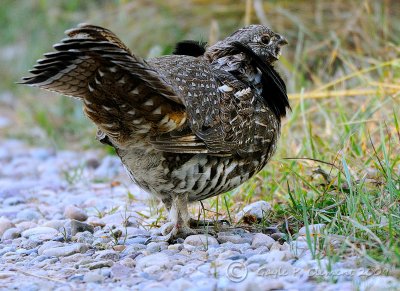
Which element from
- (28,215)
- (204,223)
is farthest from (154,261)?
(28,215)

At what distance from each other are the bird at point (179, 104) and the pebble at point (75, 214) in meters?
0.78

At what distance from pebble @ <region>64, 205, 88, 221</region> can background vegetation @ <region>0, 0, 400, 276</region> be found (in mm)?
813

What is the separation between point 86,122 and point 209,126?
427 centimetres

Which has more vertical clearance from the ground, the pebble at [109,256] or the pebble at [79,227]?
the pebble at [79,227]

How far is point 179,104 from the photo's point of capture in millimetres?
3705

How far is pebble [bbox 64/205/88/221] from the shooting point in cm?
478

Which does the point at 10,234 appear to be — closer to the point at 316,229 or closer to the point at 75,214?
the point at 75,214

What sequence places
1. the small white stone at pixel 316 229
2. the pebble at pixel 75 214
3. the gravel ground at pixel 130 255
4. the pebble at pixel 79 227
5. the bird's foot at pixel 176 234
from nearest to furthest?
the gravel ground at pixel 130 255, the small white stone at pixel 316 229, the bird's foot at pixel 176 234, the pebble at pixel 79 227, the pebble at pixel 75 214

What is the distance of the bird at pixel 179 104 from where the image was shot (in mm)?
3467

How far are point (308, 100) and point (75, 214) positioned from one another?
2.38 m

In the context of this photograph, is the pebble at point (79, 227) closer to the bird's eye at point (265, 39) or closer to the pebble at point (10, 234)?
the pebble at point (10, 234)

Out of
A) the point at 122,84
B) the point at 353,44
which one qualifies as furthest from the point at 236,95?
the point at 353,44

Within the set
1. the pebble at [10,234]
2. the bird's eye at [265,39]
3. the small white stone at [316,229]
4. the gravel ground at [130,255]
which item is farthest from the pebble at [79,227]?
the bird's eye at [265,39]

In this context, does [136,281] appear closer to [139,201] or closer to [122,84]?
[122,84]
